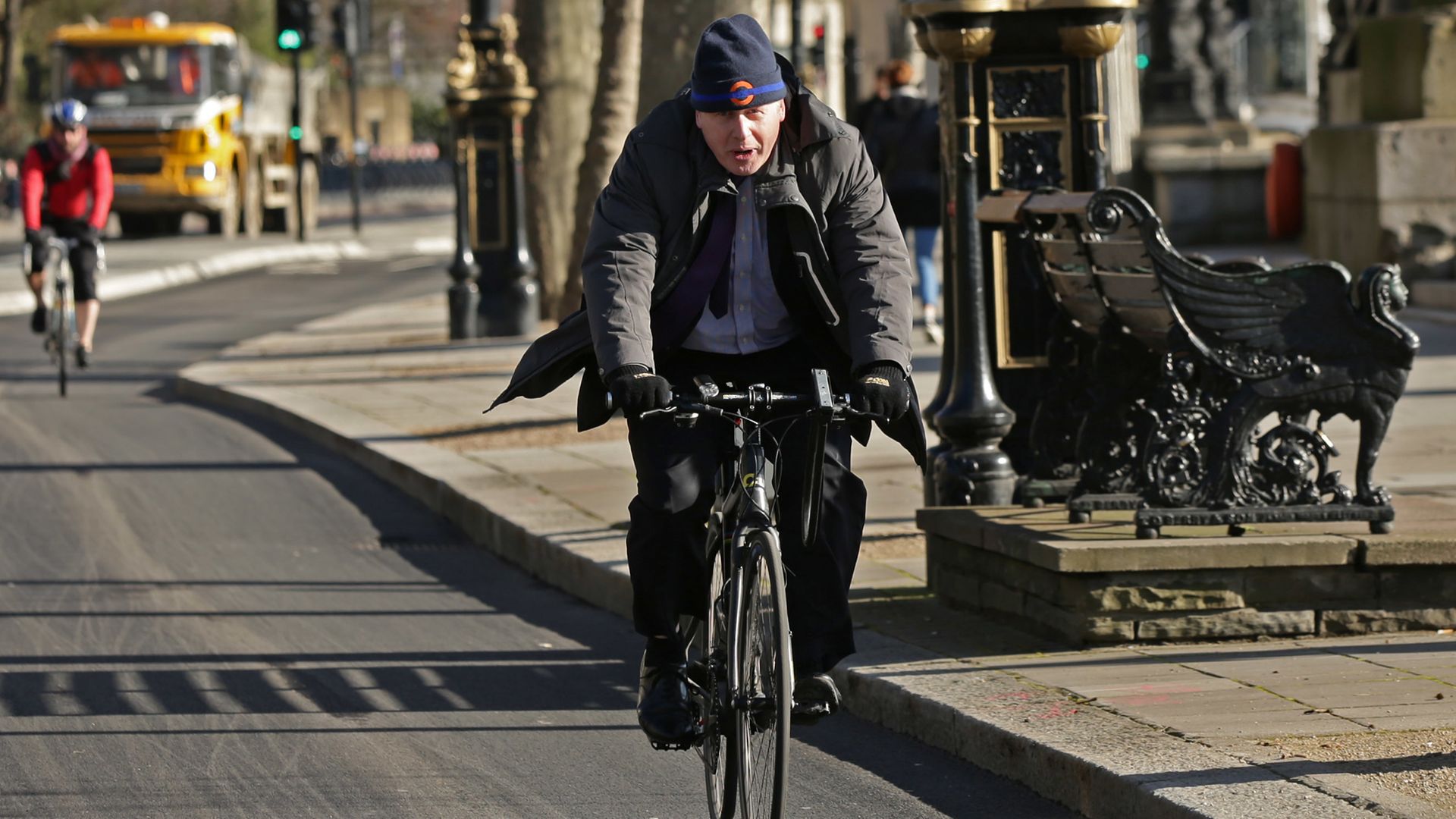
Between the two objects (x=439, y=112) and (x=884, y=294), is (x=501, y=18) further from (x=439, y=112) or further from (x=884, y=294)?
(x=439, y=112)

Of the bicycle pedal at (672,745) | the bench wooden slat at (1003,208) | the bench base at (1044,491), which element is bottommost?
the bicycle pedal at (672,745)

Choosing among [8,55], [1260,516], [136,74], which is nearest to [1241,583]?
[1260,516]

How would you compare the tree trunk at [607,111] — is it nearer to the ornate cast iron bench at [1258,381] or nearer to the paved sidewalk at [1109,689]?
the paved sidewalk at [1109,689]

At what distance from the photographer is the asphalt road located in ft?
17.7

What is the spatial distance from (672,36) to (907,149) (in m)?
2.59

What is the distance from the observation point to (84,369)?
16938 millimetres

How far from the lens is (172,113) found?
119 feet

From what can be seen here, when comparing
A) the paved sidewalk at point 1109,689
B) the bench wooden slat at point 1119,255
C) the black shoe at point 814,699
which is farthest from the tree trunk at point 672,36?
the black shoe at point 814,699

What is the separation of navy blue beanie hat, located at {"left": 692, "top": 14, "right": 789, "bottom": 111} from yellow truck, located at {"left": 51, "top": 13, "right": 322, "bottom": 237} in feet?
105

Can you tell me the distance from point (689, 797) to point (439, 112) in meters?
82.5

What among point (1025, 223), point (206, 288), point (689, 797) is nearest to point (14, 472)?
point (1025, 223)

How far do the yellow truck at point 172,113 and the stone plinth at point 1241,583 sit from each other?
31.0 m

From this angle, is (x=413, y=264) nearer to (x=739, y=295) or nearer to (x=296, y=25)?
(x=296, y=25)

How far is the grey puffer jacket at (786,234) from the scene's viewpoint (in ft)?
15.6
